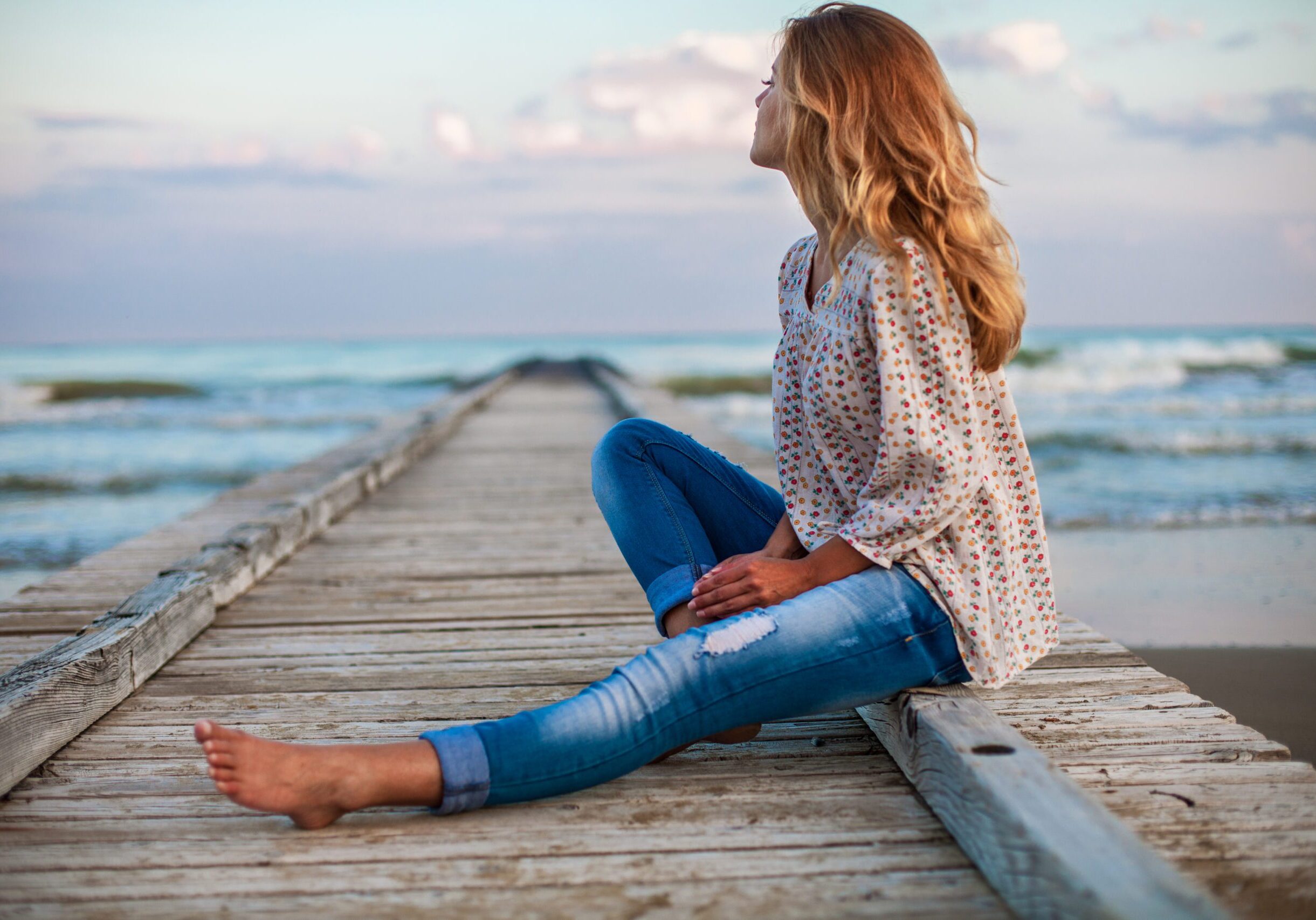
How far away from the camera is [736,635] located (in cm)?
166

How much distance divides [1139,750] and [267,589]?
2555mm

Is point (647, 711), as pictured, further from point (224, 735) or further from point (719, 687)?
point (224, 735)

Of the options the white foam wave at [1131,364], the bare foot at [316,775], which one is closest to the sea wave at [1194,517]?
the bare foot at [316,775]

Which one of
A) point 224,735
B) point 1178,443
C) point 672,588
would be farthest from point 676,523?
point 1178,443

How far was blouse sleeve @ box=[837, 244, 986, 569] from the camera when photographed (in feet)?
5.41

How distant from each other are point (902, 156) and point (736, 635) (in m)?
0.84

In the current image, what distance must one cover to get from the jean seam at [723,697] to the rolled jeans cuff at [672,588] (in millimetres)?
298

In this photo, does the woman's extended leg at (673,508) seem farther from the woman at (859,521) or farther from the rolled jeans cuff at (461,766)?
the rolled jeans cuff at (461,766)

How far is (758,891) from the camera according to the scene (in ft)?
4.56

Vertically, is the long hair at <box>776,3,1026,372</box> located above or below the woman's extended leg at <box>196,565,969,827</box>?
above

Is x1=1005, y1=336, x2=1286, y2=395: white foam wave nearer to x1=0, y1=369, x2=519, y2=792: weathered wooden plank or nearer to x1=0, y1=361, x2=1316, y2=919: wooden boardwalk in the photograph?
x1=0, y1=369, x2=519, y2=792: weathered wooden plank

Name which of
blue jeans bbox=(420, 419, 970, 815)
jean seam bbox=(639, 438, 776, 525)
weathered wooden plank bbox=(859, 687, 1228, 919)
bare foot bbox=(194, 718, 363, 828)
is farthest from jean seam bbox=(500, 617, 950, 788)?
jean seam bbox=(639, 438, 776, 525)

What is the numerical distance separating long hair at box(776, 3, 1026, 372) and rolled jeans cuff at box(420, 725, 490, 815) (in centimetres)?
94

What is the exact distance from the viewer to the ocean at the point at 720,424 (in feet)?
22.9
